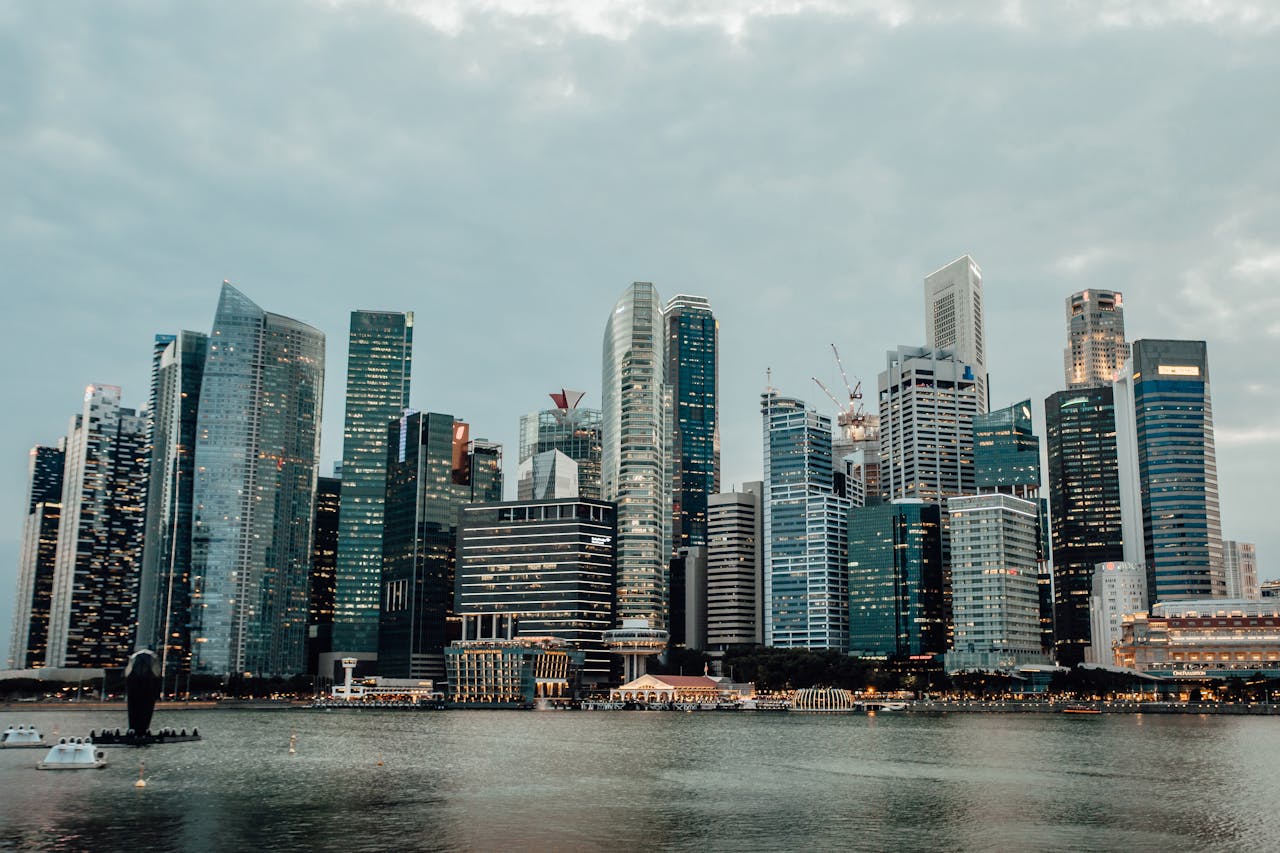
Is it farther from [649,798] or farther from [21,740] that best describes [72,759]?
[649,798]

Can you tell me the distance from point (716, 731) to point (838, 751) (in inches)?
2112

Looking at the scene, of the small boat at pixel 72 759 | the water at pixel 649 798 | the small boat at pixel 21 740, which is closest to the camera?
the water at pixel 649 798

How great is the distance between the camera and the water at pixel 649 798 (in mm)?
66562

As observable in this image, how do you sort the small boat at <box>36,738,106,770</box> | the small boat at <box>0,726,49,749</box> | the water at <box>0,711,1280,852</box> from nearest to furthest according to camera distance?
1. the water at <box>0,711,1280,852</box>
2. the small boat at <box>36,738,106,770</box>
3. the small boat at <box>0,726,49,749</box>

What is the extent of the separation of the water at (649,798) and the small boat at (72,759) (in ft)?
7.51

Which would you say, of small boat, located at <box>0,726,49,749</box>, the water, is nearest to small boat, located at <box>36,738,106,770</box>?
the water

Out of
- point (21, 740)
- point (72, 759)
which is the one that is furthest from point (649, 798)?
point (21, 740)

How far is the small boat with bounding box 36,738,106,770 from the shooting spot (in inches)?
4094

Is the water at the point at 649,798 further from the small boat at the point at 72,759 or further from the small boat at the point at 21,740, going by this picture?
the small boat at the point at 21,740

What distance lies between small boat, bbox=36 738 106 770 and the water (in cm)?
229

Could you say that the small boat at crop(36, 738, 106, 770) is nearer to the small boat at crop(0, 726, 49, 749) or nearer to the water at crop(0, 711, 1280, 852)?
the water at crop(0, 711, 1280, 852)

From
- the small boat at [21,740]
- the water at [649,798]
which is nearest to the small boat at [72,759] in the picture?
the water at [649,798]

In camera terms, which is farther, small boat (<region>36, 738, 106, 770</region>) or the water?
small boat (<region>36, 738, 106, 770</region>)

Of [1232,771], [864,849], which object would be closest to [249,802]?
[864,849]
